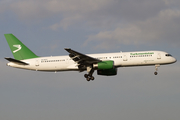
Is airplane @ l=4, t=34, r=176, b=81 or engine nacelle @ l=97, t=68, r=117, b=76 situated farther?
engine nacelle @ l=97, t=68, r=117, b=76

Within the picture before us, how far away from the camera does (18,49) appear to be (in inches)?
2427

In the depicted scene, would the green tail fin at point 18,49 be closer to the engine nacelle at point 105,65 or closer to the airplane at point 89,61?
the airplane at point 89,61

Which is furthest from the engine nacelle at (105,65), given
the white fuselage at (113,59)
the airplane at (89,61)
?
the white fuselage at (113,59)

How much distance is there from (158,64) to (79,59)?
1317cm

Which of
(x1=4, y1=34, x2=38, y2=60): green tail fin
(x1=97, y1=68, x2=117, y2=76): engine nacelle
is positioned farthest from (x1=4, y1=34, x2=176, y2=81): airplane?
(x1=97, y1=68, x2=117, y2=76): engine nacelle

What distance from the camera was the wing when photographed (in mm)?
54688

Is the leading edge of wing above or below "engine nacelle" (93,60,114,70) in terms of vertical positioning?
above

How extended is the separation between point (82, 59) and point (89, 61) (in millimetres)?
1255

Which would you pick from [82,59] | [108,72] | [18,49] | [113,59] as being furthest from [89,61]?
[18,49]

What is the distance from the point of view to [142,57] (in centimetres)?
5700

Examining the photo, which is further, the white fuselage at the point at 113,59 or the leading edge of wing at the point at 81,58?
the white fuselage at the point at 113,59

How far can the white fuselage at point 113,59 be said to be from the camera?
187 ft

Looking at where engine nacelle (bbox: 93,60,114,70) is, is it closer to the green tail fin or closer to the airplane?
the airplane

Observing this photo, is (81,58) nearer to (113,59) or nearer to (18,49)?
(113,59)
